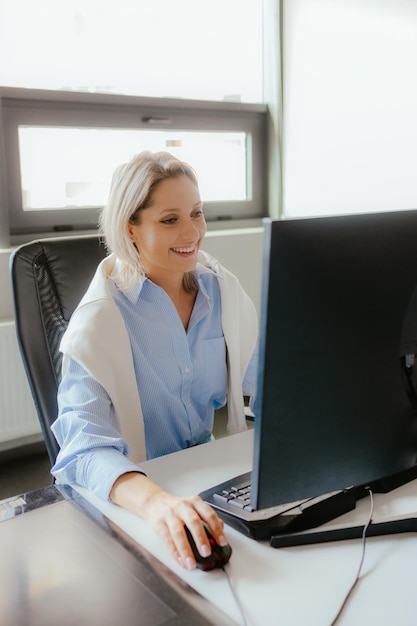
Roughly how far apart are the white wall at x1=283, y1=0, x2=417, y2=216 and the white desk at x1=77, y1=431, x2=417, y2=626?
215cm

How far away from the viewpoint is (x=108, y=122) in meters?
3.04

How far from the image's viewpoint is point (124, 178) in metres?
1.49

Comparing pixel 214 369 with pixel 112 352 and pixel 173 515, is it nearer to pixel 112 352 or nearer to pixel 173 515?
pixel 112 352

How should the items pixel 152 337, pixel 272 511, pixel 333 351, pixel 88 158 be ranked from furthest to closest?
pixel 88 158
pixel 152 337
pixel 272 511
pixel 333 351

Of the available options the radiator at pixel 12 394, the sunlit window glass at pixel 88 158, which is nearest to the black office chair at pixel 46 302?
the radiator at pixel 12 394

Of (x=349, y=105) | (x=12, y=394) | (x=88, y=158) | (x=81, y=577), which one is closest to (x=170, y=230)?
(x=81, y=577)

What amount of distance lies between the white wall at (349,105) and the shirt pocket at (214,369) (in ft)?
5.60

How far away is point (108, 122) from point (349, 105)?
3.67 ft

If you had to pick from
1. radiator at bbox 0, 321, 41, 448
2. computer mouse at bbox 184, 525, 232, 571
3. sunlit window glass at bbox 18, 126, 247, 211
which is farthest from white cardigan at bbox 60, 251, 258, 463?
sunlit window glass at bbox 18, 126, 247, 211

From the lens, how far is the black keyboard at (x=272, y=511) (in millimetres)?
971

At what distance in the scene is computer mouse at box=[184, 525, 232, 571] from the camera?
0.89 m

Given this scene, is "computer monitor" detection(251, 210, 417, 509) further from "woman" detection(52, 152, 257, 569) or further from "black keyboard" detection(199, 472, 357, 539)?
"woman" detection(52, 152, 257, 569)

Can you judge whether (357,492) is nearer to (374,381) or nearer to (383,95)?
(374,381)

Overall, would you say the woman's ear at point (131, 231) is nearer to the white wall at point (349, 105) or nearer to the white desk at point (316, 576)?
the white desk at point (316, 576)
